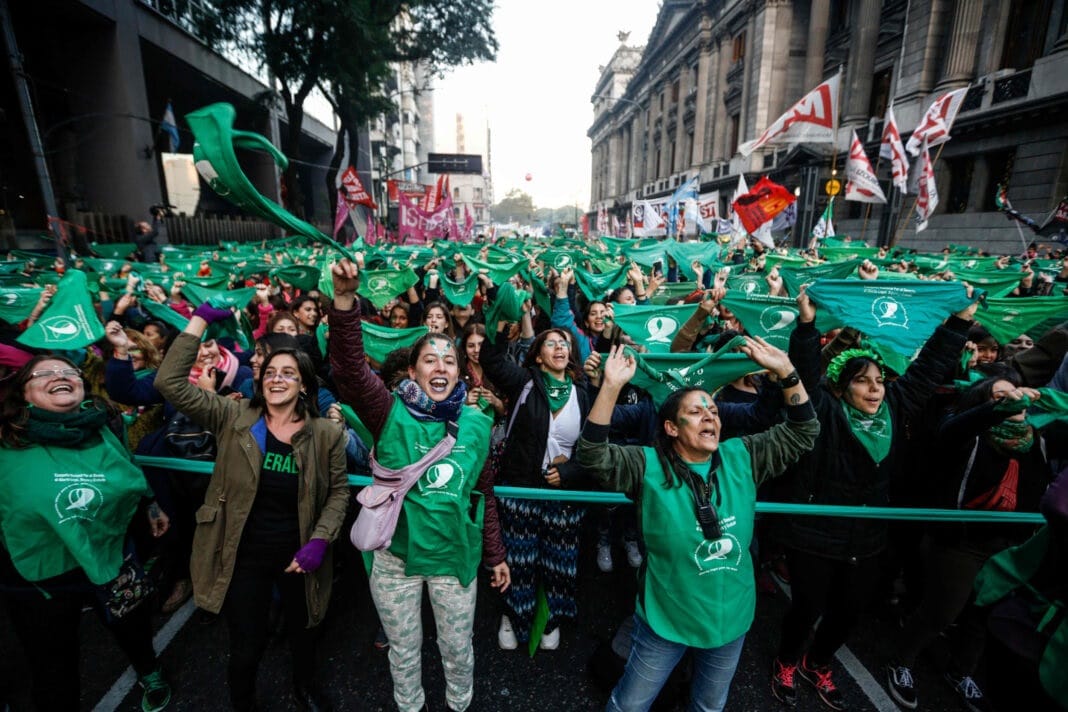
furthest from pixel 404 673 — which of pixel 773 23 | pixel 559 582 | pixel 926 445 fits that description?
pixel 773 23

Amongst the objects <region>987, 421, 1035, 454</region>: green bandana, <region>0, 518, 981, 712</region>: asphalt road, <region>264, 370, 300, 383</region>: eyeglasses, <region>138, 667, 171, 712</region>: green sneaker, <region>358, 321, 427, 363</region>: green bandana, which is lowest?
<region>0, 518, 981, 712</region>: asphalt road

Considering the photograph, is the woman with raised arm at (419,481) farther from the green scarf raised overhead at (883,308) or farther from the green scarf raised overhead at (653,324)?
the green scarf raised overhead at (883,308)

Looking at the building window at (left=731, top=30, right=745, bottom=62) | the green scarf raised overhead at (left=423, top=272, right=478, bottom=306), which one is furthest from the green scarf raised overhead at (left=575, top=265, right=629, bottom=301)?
the building window at (left=731, top=30, right=745, bottom=62)

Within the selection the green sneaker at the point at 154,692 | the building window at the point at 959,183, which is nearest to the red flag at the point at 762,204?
the green sneaker at the point at 154,692

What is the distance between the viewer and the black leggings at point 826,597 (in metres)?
2.67

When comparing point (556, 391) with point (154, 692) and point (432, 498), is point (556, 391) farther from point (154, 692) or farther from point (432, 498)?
A: point (154, 692)

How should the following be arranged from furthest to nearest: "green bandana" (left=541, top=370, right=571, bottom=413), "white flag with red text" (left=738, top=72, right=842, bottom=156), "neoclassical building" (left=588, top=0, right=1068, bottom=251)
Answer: "neoclassical building" (left=588, top=0, right=1068, bottom=251)
"white flag with red text" (left=738, top=72, right=842, bottom=156)
"green bandana" (left=541, top=370, right=571, bottom=413)

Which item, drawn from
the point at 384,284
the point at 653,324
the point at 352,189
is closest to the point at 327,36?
the point at 352,189

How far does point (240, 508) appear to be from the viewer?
2305mm

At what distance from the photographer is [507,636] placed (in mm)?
3195

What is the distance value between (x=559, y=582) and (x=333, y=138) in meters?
37.3

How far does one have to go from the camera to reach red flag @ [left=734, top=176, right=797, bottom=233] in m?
9.68

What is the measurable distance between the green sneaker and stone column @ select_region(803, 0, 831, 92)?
107ft

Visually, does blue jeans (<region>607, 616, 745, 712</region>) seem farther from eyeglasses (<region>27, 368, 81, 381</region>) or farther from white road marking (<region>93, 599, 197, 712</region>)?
eyeglasses (<region>27, 368, 81, 381</region>)
